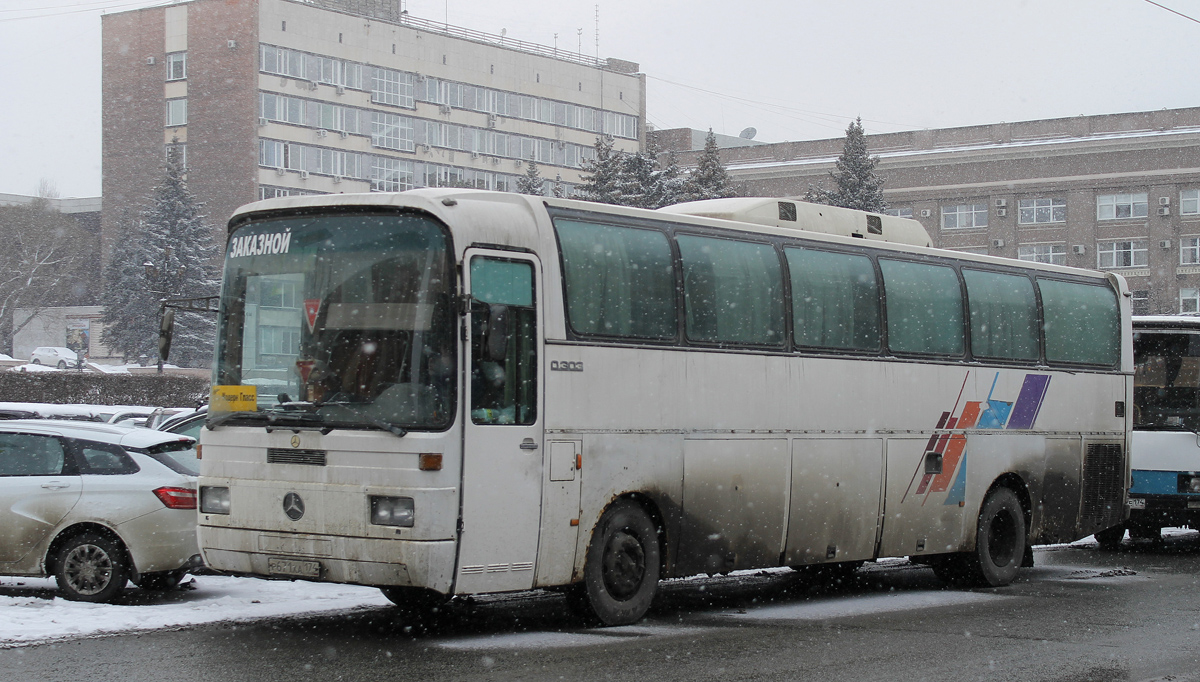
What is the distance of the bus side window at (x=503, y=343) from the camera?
9.65 meters

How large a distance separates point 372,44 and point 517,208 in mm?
75070

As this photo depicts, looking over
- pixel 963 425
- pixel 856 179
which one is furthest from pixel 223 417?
pixel 856 179

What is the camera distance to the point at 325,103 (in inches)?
3191

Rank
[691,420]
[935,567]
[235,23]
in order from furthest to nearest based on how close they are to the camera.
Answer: [235,23] → [935,567] → [691,420]

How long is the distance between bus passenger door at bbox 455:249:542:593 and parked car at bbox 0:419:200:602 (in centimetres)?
352

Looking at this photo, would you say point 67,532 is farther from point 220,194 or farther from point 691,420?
point 220,194

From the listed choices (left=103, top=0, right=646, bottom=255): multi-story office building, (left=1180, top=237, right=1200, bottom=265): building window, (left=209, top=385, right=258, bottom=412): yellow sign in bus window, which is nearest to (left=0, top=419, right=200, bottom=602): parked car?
(left=209, top=385, right=258, bottom=412): yellow sign in bus window

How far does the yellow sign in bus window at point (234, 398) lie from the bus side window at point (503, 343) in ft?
5.62

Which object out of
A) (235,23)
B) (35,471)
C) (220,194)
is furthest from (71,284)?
(35,471)

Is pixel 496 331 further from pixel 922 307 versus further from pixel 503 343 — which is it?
pixel 922 307

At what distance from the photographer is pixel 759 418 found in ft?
39.4

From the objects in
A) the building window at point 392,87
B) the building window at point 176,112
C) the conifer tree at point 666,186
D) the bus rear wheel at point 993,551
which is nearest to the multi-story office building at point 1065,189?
the building window at point 392,87

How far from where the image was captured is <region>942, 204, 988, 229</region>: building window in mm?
85875

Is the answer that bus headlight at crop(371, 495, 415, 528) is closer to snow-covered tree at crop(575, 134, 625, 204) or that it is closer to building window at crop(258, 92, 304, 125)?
snow-covered tree at crop(575, 134, 625, 204)
